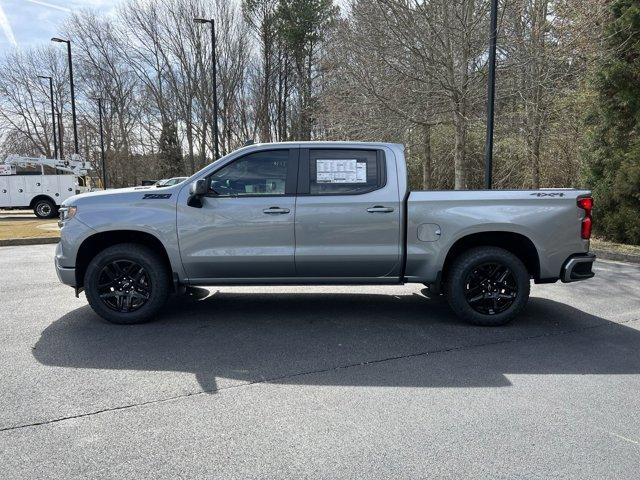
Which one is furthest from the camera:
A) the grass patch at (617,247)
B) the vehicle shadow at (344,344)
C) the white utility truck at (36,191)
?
the white utility truck at (36,191)

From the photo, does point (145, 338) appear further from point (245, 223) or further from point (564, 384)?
point (564, 384)

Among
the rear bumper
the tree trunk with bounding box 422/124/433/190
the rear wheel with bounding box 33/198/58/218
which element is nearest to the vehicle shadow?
the rear bumper

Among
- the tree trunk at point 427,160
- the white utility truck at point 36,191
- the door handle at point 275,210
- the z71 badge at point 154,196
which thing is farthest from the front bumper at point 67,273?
the white utility truck at point 36,191

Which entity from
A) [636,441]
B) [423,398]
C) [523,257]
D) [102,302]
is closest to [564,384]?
[636,441]

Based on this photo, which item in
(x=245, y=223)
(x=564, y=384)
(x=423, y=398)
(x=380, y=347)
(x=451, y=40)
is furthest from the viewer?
(x=451, y=40)

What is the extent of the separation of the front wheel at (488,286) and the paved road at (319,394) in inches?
7.9

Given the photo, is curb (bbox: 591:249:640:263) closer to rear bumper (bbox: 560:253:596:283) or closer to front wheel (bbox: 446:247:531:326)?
rear bumper (bbox: 560:253:596:283)

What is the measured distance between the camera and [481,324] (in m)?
5.22

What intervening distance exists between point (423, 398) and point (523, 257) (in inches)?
107

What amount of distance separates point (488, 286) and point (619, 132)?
908 cm

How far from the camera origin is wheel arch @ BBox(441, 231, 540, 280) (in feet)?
17.2

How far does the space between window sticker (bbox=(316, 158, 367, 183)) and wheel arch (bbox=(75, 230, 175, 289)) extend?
195 cm

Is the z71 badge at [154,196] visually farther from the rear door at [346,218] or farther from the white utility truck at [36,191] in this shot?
the white utility truck at [36,191]

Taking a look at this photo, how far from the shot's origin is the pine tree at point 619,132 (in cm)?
1093
